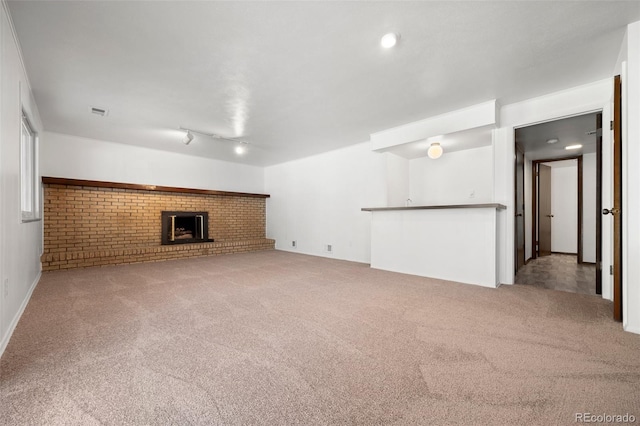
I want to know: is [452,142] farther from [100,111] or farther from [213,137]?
[100,111]

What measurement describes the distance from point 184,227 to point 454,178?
5923 mm

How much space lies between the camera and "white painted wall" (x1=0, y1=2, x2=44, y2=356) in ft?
6.41

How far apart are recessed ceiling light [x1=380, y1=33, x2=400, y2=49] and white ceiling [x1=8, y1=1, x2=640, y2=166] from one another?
60 millimetres

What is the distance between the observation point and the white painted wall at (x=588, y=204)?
5656 mm

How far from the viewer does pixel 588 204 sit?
19.3 ft

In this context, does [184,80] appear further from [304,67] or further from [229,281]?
[229,281]

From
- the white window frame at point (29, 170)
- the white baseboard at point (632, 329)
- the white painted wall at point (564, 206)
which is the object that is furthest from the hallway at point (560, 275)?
the white window frame at point (29, 170)

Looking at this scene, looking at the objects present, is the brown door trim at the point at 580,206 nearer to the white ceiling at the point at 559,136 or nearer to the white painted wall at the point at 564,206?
the white ceiling at the point at 559,136

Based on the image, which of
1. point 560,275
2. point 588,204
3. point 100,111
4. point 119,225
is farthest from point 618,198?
point 119,225

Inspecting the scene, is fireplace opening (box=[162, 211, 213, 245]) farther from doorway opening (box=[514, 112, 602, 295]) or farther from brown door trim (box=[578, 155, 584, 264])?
brown door trim (box=[578, 155, 584, 264])

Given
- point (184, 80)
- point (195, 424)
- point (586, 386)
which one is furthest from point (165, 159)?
point (586, 386)

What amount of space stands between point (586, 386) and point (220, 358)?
6.67ft

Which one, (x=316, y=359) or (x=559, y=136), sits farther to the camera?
(x=559, y=136)

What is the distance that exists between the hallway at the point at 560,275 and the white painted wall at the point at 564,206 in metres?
1.19
